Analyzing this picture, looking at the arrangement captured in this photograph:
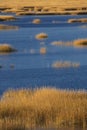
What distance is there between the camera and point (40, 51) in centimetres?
3891

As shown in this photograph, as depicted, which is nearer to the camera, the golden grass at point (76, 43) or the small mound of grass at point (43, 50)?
the small mound of grass at point (43, 50)

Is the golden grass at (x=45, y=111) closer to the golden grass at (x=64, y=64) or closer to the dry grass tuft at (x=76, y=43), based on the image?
the golden grass at (x=64, y=64)

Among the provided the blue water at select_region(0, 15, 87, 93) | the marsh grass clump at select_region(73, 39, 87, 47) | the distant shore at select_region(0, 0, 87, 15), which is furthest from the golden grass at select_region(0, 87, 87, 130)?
the distant shore at select_region(0, 0, 87, 15)

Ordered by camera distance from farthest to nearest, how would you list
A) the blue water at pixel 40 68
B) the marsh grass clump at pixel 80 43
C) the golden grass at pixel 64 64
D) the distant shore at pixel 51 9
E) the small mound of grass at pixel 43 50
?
the distant shore at pixel 51 9 → the marsh grass clump at pixel 80 43 → the small mound of grass at pixel 43 50 → the golden grass at pixel 64 64 → the blue water at pixel 40 68

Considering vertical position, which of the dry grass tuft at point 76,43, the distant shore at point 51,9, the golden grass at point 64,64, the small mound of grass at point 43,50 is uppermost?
the golden grass at point 64,64

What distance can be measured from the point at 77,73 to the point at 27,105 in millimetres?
11982

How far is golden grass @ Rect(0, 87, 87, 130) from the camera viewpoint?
568 inches

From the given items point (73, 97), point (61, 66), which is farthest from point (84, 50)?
point (73, 97)

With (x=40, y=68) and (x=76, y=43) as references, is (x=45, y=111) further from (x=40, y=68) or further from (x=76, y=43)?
(x=76, y=43)

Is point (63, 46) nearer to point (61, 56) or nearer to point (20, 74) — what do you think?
point (61, 56)

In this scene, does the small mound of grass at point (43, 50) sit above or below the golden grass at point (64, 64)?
below


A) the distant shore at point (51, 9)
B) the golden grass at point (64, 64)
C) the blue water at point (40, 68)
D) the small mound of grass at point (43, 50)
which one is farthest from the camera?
the distant shore at point (51, 9)

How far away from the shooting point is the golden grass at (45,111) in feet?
47.3

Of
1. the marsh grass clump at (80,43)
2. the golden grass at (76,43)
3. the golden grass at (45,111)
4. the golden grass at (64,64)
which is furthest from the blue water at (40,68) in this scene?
the golden grass at (45,111)
